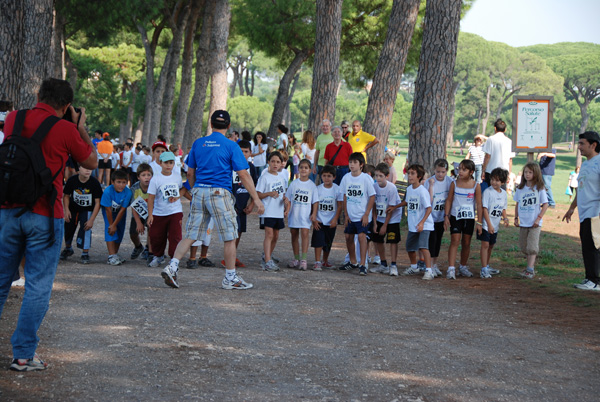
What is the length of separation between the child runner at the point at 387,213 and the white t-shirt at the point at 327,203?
1.90 ft

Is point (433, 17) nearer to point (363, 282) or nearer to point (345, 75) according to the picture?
point (363, 282)

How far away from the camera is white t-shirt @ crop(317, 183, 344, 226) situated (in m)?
10.1

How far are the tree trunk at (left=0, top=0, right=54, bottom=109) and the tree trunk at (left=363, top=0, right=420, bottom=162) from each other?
24.4 feet

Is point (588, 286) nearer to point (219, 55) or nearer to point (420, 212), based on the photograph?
point (420, 212)

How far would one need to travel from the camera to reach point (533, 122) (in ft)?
42.2

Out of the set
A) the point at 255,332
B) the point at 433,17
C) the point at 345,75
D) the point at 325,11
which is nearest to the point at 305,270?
the point at 255,332

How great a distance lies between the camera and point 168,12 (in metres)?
30.0

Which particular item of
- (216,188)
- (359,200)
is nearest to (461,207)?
(359,200)

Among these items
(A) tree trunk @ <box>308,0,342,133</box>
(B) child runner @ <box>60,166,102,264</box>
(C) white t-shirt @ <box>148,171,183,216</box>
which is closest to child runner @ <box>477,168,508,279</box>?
(C) white t-shirt @ <box>148,171,183,216</box>

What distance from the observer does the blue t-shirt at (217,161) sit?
308 inches

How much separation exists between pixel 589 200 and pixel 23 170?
697 cm

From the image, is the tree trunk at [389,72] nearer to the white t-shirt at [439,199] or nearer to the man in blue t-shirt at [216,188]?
the white t-shirt at [439,199]

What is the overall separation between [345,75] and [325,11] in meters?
14.4

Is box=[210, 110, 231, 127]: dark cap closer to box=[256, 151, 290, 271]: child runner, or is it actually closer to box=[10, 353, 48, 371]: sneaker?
box=[256, 151, 290, 271]: child runner
